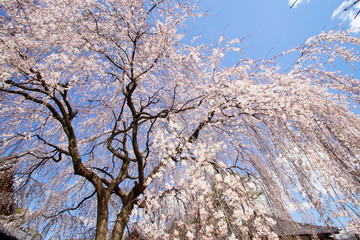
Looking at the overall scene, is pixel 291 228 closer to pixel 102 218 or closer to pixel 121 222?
pixel 121 222

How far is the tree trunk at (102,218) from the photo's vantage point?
3.15 m

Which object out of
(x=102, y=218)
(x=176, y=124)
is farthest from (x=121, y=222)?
(x=176, y=124)

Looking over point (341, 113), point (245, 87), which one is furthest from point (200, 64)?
point (341, 113)

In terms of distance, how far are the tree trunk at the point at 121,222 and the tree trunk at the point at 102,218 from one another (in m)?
0.17

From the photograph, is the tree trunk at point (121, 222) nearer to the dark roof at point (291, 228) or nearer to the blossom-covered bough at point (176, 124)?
the blossom-covered bough at point (176, 124)

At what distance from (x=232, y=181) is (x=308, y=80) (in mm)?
2155

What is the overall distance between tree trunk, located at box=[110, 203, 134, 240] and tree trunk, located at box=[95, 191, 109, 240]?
0.17 m

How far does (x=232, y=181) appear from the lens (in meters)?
2.03

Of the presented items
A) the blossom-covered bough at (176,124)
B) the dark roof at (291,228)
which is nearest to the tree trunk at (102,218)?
the blossom-covered bough at (176,124)

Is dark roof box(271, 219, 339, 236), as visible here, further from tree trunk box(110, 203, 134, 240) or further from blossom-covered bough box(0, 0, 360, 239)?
tree trunk box(110, 203, 134, 240)

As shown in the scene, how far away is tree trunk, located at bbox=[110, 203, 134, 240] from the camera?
328 cm

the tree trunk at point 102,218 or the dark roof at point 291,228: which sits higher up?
the tree trunk at point 102,218

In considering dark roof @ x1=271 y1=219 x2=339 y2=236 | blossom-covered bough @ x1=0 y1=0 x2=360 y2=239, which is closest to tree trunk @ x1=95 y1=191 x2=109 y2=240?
blossom-covered bough @ x1=0 y1=0 x2=360 y2=239

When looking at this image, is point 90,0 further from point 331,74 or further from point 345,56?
point 345,56
